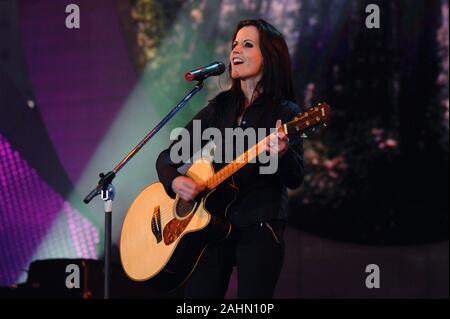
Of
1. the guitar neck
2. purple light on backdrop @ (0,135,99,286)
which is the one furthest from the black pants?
purple light on backdrop @ (0,135,99,286)

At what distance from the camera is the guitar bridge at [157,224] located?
9.12ft

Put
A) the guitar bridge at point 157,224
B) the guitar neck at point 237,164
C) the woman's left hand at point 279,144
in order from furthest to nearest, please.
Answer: the guitar bridge at point 157,224
the guitar neck at point 237,164
the woman's left hand at point 279,144

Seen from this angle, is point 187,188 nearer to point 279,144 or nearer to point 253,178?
point 253,178

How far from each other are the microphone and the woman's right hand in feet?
1.34

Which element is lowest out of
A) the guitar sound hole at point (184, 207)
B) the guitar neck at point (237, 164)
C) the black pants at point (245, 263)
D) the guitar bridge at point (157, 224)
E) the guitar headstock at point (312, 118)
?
the black pants at point (245, 263)

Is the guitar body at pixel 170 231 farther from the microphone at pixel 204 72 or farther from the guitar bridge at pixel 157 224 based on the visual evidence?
the microphone at pixel 204 72

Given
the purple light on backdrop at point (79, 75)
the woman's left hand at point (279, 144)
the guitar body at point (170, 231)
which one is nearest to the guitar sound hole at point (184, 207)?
the guitar body at point (170, 231)

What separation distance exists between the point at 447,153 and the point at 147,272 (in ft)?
8.86

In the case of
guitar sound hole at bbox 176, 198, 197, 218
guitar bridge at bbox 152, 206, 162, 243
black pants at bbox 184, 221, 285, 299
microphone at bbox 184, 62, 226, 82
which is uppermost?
microphone at bbox 184, 62, 226, 82

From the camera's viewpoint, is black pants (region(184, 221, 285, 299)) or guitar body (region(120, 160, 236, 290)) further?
guitar body (region(120, 160, 236, 290))

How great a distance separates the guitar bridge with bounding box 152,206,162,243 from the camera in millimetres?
2779

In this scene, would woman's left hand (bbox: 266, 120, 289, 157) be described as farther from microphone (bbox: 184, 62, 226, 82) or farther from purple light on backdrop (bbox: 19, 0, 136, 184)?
purple light on backdrop (bbox: 19, 0, 136, 184)

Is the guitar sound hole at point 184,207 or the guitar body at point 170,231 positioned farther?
the guitar sound hole at point 184,207
